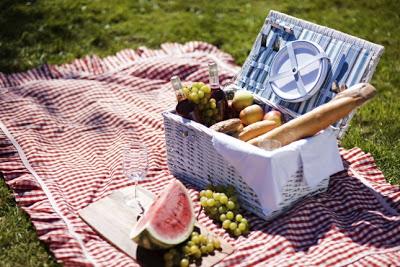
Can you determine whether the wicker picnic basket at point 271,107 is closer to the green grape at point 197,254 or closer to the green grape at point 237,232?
the green grape at point 237,232

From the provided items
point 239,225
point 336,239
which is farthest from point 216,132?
point 336,239

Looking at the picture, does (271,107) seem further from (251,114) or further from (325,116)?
(325,116)

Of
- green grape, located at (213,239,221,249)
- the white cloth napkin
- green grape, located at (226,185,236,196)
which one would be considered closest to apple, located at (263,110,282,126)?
the white cloth napkin

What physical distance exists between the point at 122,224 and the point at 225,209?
0.70m

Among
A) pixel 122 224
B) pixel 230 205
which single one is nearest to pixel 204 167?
pixel 230 205

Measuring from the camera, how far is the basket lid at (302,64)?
14.2ft

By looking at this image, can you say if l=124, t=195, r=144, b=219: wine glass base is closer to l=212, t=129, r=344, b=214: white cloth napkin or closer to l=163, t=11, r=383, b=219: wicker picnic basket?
l=163, t=11, r=383, b=219: wicker picnic basket

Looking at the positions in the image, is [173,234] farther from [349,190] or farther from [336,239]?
[349,190]

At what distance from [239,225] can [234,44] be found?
335 centimetres

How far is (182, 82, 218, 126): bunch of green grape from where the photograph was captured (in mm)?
4195

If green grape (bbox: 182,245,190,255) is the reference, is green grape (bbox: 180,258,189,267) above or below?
below

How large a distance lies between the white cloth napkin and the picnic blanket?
243 mm

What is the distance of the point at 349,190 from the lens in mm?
4312

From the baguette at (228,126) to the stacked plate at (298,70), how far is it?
566 millimetres
